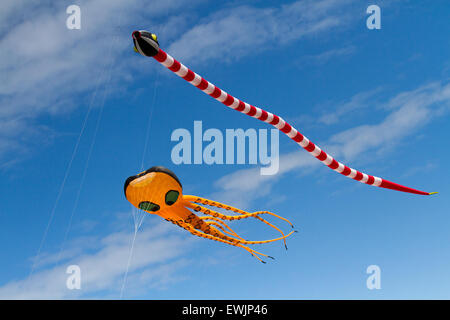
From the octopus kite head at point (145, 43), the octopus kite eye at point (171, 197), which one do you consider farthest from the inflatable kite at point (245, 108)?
the octopus kite eye at point (171, 197)

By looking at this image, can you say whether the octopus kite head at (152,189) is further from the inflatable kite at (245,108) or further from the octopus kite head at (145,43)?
the octopus kite head at (145,43)

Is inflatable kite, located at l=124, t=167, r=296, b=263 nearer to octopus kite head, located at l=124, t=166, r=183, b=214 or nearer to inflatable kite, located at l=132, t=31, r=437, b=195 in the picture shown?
octopus kite head, located at l=124, t=166, r=183, b=214

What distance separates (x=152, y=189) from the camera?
1830 cm

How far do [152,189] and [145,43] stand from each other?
6078 millimetres

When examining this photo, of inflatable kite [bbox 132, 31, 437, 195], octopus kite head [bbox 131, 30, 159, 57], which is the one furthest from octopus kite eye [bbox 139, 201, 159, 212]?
octopus kite head [bbox 131, 30, 159, 57]

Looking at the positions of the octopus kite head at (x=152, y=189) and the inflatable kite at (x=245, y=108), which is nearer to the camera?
the inflatable kite at (x=245, y=108)

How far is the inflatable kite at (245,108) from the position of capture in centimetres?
1465

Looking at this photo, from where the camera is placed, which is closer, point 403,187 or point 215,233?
point 215,233

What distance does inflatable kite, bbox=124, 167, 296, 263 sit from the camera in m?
18.4
